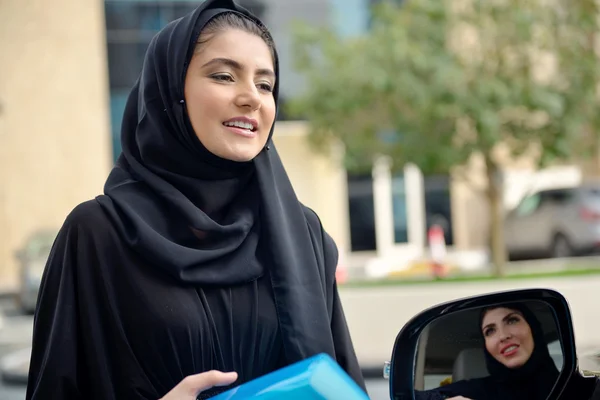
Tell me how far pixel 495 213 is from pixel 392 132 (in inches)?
70.8

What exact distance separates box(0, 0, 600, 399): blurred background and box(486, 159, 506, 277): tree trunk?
0.10 ft

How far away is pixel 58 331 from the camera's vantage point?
1316 mm

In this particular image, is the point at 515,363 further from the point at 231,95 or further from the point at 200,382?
the point at 231,95

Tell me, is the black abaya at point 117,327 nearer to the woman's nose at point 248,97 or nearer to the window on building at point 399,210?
the woman's nose at point 248,97

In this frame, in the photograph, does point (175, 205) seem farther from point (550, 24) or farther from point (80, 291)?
point (550, 24)

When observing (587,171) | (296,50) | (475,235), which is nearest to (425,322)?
(296,50)

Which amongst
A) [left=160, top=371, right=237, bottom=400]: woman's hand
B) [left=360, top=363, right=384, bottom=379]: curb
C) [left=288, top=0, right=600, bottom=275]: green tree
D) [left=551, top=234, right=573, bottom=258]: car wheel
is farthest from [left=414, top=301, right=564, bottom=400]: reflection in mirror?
[left=551, top=234, right=573, bottom=258]: car wheel

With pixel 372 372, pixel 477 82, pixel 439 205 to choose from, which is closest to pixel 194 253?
pixel 372 372

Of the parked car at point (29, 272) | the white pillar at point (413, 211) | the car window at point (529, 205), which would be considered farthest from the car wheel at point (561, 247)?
the parked car at point (29, 272)

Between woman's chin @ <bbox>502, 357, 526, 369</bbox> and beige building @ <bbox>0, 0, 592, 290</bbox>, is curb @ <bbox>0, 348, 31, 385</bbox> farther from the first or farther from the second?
beige building @ <bbox>0, 0, 592, 290</bbox>

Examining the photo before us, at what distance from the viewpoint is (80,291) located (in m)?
1.34

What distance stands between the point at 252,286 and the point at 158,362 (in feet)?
0.66

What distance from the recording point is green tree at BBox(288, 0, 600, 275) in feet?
37.8

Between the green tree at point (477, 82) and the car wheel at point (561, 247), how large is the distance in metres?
2.83
